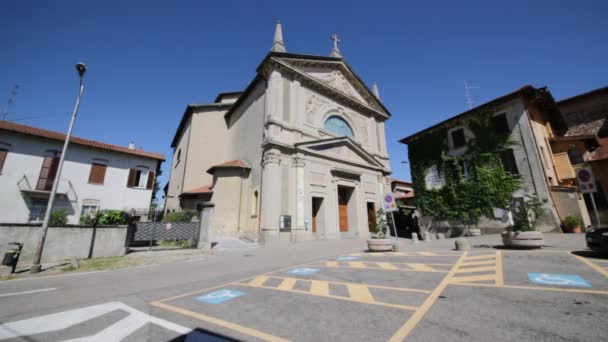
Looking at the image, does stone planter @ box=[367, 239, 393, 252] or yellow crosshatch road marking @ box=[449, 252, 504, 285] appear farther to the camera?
stone planter @ box=[367, 239, 393, 252]

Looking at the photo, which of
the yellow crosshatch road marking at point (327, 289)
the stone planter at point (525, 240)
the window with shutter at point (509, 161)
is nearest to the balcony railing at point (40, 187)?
the yellow crosshatch road marking at point (327, 289)

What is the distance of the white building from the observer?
1530cm

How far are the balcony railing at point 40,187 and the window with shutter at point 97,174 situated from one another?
51.2 inches

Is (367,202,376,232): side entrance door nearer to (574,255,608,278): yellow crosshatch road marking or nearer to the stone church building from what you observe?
the stone church building

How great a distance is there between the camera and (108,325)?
3.27 metres

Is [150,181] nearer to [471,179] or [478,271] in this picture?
[478,271]

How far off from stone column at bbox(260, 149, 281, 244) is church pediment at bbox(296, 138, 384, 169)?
2.42 metres

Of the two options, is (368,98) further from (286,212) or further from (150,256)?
(150,256)

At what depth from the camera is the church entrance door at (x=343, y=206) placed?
19.6m

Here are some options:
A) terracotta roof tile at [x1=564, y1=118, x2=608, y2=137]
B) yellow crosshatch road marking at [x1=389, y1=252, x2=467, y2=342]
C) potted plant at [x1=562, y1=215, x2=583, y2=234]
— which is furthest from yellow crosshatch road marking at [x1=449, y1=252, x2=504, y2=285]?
terracotta roof tile at [x1=564, y1=118, x2=608, y2=137]

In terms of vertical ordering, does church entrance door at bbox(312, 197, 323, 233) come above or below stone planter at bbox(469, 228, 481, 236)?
above

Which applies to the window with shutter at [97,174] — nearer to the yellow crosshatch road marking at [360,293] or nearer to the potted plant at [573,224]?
the yellow crosshatch road marking at [360,293]

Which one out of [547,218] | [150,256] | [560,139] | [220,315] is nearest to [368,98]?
[560,139]

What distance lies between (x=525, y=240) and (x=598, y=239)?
2034 millimetres
